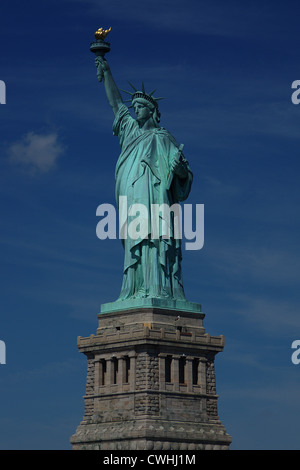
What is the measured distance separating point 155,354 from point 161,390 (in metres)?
1.62

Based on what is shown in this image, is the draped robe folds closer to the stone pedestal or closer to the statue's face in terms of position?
the statue's face

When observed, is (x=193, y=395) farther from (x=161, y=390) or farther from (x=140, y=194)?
(x=140, y=194)

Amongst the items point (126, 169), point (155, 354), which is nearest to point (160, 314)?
point (155, 354)

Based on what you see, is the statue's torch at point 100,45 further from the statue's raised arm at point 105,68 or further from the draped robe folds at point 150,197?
the draped robe folds at point 150,197

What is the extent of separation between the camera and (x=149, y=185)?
266 ft

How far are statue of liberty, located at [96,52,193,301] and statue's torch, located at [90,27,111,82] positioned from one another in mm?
2229

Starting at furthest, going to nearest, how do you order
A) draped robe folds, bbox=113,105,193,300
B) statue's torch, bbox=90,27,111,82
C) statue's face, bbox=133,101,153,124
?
1. statue's torch, bbox=90,27,111,82
2. statue's face, bbox=133,101,153,124
3. draped robe folds, bbox=113,105,193,300

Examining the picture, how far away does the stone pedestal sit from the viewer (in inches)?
3066

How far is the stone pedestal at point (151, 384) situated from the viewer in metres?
77.9

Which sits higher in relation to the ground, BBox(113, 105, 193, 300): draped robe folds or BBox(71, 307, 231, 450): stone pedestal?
BBox(113, 105, 193, 300): draped robe folds

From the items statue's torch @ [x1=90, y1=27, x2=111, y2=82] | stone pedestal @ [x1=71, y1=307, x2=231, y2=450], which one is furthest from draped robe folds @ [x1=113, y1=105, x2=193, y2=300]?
statue's torch @ [x1=90, y1=27, x2=111, y2=82]

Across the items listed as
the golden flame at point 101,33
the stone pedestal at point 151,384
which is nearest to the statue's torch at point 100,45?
the golden flame at point 101,33

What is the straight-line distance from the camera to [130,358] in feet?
259

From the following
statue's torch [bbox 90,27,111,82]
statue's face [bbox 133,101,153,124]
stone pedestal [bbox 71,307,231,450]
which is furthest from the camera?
statue's torch [bbox 90,27,111,82]
